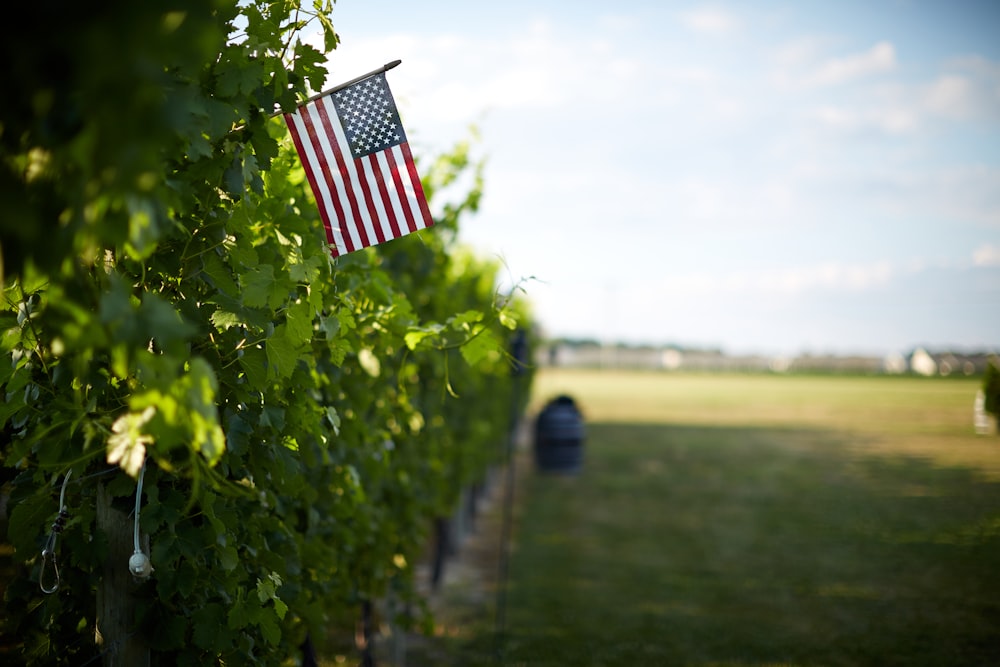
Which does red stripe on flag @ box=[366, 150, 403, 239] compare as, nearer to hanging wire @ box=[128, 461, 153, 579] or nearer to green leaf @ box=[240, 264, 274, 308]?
green leaf @ box=[240, 264, 274, 308]

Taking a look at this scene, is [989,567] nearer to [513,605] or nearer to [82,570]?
[513,605]

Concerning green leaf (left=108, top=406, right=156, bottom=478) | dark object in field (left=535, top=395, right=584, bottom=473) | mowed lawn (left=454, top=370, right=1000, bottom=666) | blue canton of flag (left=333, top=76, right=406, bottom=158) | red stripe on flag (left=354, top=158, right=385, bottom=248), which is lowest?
mowed lawn (left=454, top=370, right=1000, bottom=666)

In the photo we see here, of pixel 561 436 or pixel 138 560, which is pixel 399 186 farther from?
pixel 561 436

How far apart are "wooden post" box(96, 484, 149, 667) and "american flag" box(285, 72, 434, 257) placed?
1.19 m

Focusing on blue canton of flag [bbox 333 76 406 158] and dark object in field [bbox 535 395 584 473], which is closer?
blue canton of flag [bbox 333 76 406 158]

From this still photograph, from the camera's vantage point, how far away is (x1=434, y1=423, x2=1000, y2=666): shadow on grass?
6.25 m

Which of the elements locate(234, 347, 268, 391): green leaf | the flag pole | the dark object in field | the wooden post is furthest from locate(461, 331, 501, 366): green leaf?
the dark object in field

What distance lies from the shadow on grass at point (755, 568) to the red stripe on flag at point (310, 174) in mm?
4433

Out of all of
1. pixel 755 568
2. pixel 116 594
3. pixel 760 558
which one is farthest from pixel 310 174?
pixel 760 558

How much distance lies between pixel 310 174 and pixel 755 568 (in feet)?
25.6

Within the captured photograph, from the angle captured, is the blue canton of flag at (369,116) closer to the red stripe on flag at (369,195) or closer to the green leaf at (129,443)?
the red stripe on flag at (369,195)

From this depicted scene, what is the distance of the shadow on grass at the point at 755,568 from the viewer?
6250 millimetres

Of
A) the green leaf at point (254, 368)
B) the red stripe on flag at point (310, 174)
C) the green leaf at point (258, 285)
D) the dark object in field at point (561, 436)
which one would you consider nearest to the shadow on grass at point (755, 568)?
the dark object in field at point (561, 436)

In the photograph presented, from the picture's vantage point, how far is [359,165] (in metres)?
2.84
